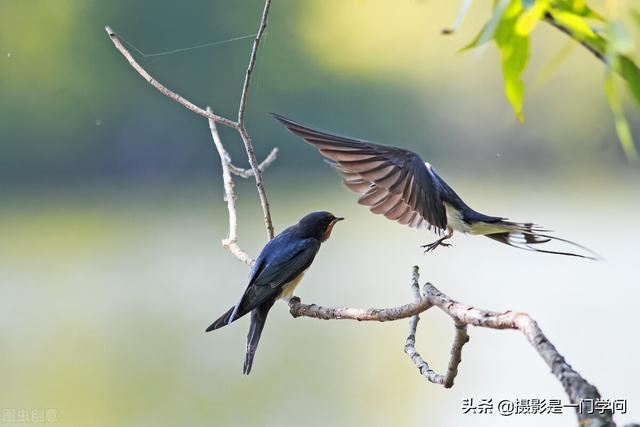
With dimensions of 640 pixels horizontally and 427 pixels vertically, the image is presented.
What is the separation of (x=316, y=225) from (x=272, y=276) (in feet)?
0.96

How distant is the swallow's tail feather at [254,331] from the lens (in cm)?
225

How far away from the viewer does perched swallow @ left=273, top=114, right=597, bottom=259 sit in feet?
6.55

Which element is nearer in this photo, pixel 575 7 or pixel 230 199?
pixel 575 7

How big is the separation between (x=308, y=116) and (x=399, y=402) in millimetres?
3917

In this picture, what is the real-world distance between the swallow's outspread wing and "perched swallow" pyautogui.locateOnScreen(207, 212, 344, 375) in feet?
0.91

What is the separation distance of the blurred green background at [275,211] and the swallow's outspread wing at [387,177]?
220 cm

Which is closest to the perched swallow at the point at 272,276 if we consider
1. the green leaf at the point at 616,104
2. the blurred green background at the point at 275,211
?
the green leaf at the point at 616,104

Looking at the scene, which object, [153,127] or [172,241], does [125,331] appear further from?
[153,127]

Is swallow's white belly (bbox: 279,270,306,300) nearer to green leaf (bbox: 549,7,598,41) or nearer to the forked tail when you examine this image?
the forked tail

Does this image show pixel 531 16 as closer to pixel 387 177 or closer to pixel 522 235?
pixel 387 177

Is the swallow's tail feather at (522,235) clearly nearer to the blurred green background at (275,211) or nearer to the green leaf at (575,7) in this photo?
the green leaf at (575,7)

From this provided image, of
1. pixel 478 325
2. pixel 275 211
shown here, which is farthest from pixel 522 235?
pixel 275 211

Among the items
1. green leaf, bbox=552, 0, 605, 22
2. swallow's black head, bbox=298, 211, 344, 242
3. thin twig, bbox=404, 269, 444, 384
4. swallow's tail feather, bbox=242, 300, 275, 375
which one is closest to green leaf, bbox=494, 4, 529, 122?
green leaf, bbox=552, 0, 605, 22

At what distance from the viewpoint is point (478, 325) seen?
1.07 meters
